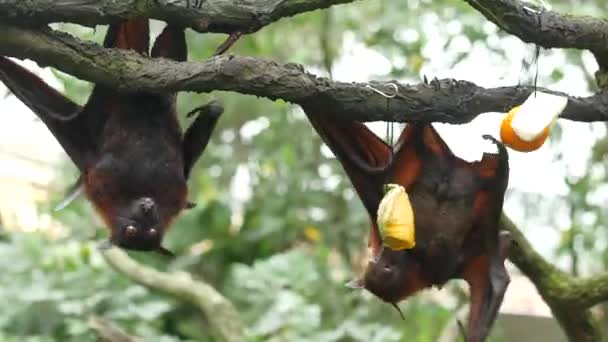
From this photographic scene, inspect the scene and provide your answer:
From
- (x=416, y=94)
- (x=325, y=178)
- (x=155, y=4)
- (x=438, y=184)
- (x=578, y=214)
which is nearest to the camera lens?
(x=155, y=4)

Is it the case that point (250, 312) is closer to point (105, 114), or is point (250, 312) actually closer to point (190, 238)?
point (190, 238)

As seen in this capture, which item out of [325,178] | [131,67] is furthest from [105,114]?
[325,178]

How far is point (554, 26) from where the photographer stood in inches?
82.4

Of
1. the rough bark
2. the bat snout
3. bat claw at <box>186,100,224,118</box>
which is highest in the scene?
the rough bark

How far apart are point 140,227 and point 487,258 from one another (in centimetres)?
95

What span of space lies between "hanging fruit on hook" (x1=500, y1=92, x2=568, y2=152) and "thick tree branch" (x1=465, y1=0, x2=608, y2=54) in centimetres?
14

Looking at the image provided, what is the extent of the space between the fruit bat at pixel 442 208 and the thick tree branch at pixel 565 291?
0.97 feet

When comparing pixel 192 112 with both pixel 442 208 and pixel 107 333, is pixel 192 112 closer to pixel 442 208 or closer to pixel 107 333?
pixel 442 208

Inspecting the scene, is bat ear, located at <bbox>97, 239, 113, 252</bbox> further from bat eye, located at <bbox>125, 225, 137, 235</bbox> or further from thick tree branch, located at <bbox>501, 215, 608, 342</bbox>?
thick tree branch, located at <bbox>501, 215, 608, 342</bbox>

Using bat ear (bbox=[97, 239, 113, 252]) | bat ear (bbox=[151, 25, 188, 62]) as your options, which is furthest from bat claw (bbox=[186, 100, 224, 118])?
bat ear (bbox=[97, 239, 113, 252])

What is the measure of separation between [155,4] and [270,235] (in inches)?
138

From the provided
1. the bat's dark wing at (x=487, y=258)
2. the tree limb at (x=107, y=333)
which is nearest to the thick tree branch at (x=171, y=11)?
the bat's dark wing at (x=487, y=258)

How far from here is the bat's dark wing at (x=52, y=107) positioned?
7.00 feet

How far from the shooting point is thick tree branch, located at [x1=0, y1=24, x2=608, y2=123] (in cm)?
173
